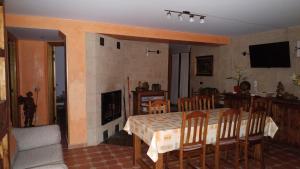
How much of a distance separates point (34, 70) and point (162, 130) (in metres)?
3.80

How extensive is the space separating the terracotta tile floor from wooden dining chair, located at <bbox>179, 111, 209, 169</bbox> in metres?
0.76

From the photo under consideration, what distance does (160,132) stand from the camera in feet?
7.95

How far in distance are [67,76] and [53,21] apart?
3.12ft

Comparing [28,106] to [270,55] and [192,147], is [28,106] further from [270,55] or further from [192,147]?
[270,55]

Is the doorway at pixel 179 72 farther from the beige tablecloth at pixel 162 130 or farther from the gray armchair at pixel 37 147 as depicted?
the gray armchair at pixel 37 147

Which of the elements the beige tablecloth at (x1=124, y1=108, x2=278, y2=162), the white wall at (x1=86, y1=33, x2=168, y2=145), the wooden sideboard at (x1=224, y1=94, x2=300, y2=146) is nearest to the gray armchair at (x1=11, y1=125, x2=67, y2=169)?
the beige tablecloth at (x1=124, y1=108, x2=278, y2=162)

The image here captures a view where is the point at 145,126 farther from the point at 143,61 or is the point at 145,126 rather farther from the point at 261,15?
the point at 143,61

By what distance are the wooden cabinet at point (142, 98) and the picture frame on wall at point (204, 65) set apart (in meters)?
1.61

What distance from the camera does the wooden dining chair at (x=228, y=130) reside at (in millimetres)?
2632

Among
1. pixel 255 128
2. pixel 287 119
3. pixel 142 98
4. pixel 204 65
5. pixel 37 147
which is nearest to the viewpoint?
pixel 37 147

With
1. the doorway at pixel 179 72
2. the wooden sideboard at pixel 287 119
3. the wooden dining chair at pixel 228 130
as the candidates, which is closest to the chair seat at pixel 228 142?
the wooden dining chair at pixel 228 130

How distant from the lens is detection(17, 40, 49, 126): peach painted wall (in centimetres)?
479

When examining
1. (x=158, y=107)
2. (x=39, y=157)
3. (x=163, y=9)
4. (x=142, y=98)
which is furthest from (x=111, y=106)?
(x=163, y=9)

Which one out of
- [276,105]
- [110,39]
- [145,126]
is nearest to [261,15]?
[276,105]
